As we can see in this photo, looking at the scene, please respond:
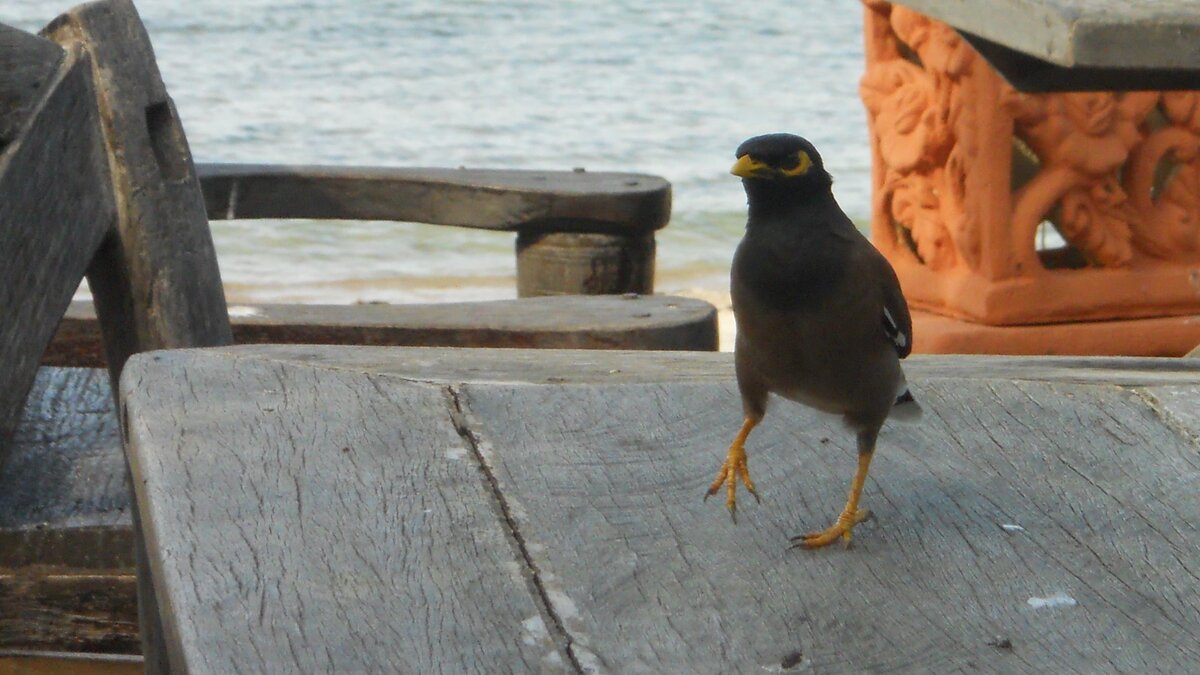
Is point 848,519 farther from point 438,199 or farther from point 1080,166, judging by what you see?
point 1080,166

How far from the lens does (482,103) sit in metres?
16.0

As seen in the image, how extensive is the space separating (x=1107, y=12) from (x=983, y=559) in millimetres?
1336

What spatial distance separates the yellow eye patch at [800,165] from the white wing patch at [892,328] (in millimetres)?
228

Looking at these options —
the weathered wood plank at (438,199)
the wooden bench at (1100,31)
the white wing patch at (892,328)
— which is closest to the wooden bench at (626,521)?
the white wing patch at (892,328)

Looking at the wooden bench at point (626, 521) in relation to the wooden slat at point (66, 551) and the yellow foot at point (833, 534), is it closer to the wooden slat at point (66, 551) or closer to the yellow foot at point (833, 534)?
the yellow foot at point (833, 534)

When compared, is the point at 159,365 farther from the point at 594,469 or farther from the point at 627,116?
the point at 627,116

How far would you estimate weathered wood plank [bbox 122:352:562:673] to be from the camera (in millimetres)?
1245

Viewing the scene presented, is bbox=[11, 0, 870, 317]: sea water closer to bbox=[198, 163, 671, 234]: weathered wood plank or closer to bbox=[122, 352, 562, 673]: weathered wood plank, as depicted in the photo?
bbox=[198, 163, 671, 234]: weathered wood plank

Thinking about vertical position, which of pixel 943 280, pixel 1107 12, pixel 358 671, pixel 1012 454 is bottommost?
pixel 943 280

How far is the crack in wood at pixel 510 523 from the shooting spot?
128 cm

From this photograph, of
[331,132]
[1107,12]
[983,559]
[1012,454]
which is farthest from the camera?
[331,132]

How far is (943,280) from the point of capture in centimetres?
490

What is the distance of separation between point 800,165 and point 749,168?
0.19 ft

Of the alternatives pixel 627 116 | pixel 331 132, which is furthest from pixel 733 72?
pixel 331 132
